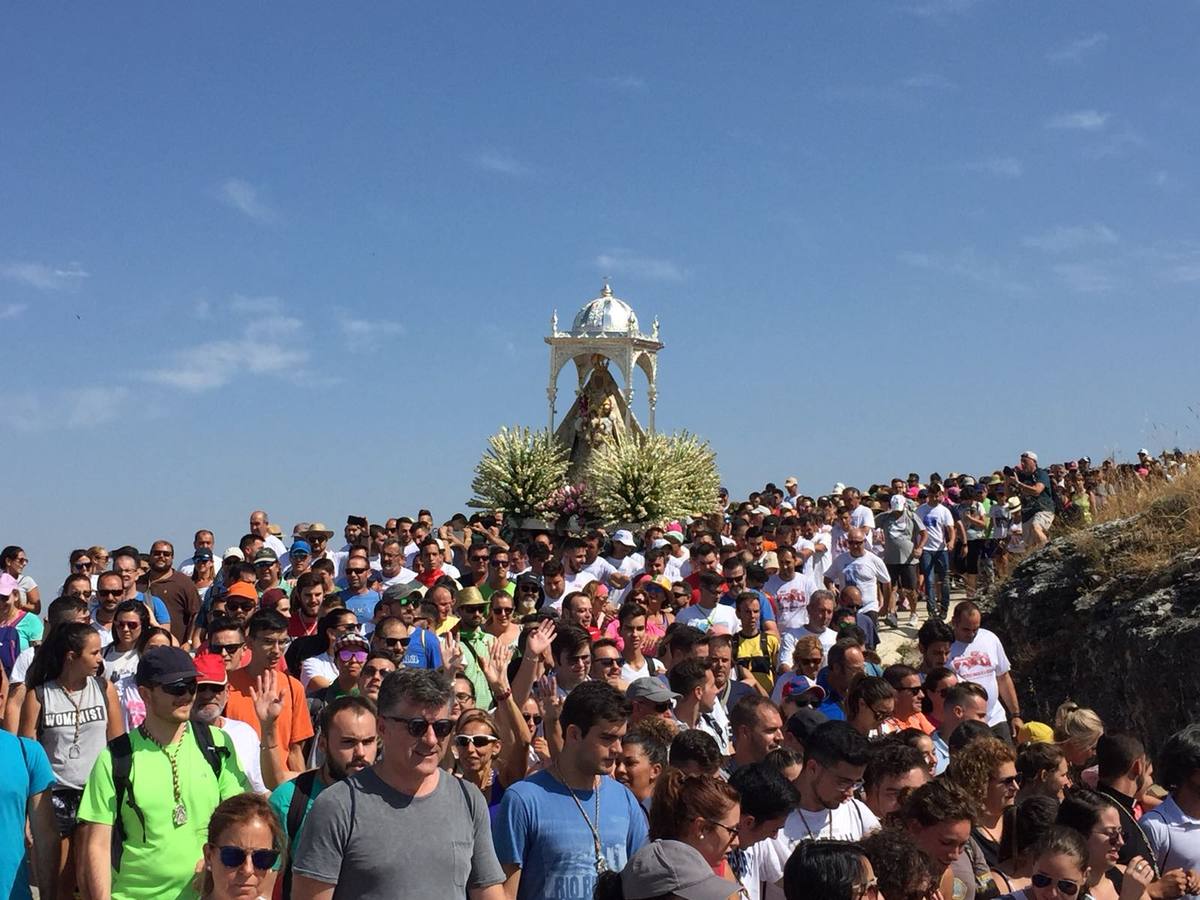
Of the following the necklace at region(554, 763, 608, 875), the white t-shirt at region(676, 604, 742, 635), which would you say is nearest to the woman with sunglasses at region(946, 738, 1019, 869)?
the necklace at region(554, 763, 608, 875)

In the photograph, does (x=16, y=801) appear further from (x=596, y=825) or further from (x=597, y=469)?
(x=597, y=469)

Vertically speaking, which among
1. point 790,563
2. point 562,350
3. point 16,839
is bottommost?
point 16,839

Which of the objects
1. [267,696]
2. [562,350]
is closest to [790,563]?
[267,696]

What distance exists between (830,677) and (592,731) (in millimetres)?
4019

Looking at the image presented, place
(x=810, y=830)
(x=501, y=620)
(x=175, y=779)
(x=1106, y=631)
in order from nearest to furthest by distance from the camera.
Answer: (x=175, y=779) < (x=810, y=830) < (x=501, y=620) < (x=1106, y=631)

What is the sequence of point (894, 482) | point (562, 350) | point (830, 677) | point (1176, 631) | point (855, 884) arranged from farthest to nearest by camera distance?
point (562, 350), point (894, 482), point (1176, 631), point (830, 677), point (855, 884)

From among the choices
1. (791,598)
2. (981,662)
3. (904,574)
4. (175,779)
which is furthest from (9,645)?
(904,574)

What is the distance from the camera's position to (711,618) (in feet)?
35.9

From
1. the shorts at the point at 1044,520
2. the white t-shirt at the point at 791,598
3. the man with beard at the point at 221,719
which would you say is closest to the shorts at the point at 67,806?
the man with beard at the point at 221,719

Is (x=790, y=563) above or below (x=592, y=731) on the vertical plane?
above

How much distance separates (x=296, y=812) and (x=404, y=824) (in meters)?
0.71

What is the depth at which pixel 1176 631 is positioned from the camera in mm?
11461

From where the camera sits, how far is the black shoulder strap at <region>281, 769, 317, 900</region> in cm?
488

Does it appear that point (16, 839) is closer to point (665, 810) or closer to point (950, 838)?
point (665, 810)
